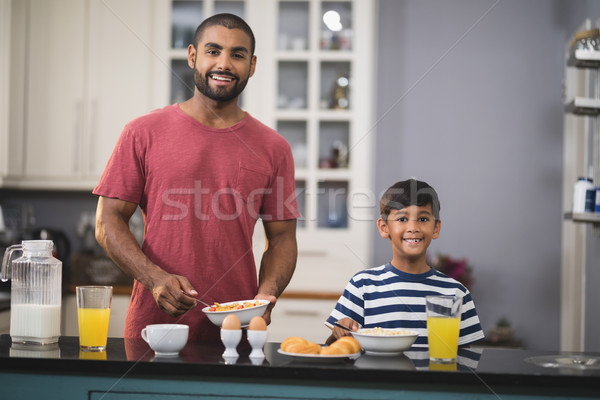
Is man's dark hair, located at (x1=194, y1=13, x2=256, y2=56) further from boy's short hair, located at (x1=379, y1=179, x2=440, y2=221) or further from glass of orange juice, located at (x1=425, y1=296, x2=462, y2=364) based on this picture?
glass of orange juice, located at (x1=425, y1=296, x2=462, y2=364)

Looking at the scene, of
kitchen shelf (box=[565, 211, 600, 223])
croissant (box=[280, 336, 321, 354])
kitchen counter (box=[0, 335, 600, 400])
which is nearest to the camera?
kitchen counter (box=[0, 335, 600, 400])

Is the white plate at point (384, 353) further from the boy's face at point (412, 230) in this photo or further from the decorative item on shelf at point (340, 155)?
the decorative item on shelf at point (340, 155)

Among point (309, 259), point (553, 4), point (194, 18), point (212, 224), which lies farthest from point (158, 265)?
point (553, 4)

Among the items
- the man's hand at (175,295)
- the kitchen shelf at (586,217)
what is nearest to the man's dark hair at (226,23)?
the man's hand at (175,295)

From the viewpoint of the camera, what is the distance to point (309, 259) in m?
3.25

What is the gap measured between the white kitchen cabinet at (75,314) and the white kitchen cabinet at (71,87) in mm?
Result: 604

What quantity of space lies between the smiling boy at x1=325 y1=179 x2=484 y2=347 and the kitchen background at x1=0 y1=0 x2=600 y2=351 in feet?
5.47

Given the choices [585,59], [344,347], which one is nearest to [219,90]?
[344,347]

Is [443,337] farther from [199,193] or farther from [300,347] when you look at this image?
[199,193]

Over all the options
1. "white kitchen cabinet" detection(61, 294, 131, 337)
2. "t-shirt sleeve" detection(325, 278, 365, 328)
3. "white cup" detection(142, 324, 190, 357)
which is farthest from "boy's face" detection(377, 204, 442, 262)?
"white kitchen cabinet" detection(61, 294, 131, 337)

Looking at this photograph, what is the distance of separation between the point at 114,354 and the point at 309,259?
1969 mm

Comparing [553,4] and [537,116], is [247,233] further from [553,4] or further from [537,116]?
[553,4]

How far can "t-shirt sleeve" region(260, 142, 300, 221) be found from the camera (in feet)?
6.13

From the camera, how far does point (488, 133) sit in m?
3.44
